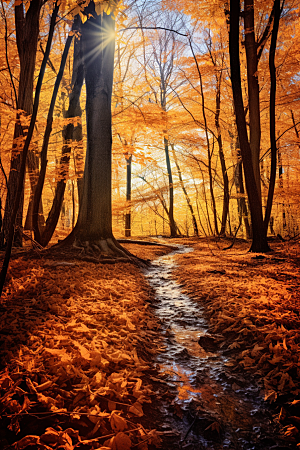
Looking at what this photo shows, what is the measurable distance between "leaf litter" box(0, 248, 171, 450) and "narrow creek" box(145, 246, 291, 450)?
0.58 feet

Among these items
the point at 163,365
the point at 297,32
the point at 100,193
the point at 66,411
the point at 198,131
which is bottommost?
the point at 163,365

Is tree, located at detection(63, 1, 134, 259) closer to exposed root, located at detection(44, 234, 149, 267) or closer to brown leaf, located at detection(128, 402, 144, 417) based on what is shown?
exposed root, located at detection(44, 234, 149, 267)

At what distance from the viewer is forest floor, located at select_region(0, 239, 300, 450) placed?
4.37ft

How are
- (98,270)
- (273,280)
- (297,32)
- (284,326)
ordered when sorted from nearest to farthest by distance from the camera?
(284,326) < (273,280) < (98,270) < (297,32)

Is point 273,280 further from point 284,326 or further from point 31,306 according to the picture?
point 31,306

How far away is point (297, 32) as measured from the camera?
8.12 metres

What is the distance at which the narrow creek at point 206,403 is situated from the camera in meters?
1.38

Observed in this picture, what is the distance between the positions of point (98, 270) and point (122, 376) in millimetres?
2531

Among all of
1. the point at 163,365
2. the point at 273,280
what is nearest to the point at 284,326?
the point at 163,365

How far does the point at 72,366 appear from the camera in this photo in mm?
1696

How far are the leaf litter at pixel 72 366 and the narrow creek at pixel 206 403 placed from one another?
0.18 metres

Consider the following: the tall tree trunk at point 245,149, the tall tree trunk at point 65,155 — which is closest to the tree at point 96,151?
the tall tree trunk at point 65,155

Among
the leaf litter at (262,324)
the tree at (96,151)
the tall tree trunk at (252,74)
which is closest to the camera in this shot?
the leaf litter at (262,324)

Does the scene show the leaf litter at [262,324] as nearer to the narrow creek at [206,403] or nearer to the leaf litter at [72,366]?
the narrow creek at [206,403]
